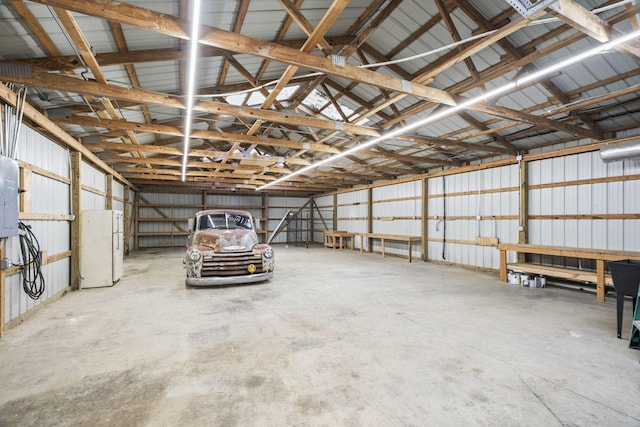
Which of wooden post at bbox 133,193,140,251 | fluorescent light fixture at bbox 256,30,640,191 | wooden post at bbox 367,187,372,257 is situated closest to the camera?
fluorescent light fixture at bbox 256,30,640,191

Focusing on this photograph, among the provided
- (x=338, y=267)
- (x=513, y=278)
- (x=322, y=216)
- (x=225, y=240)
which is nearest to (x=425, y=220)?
(x=338, y=267)

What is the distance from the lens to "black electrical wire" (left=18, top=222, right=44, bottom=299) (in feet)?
13.0

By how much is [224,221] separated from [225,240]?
1126 mm

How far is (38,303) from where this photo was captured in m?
4.44

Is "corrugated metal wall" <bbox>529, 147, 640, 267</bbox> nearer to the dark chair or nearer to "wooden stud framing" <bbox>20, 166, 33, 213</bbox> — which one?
the dark chair

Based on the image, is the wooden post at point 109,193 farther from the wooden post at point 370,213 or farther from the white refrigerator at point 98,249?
the wooden post at point 370,213

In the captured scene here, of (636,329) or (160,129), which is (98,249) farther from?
(636,329)

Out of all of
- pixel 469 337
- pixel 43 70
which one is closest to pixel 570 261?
pixel 469 337

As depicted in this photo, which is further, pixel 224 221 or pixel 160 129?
pixel 224 221

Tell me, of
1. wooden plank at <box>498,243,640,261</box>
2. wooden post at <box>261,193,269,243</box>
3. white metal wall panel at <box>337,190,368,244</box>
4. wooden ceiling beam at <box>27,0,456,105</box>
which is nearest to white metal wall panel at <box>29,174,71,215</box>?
wooden ceiling beam at <box>27,0,456,105</box>

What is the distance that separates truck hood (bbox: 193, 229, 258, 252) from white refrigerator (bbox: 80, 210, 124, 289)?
1713 millimetres

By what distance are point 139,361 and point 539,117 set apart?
22.6 ft

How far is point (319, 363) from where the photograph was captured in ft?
9.07

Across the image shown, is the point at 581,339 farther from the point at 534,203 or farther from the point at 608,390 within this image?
the point at 534,203
